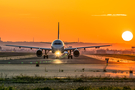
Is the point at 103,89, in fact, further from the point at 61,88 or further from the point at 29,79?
the point at 29,79

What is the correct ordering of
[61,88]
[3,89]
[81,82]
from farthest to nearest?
[81,82] → [61,88] → [3,89]

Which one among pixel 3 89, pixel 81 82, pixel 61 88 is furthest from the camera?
pixel 81 82

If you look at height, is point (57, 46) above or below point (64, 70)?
above

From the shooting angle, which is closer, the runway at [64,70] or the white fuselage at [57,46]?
the runway at [64,70]

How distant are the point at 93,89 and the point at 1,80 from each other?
9507mm

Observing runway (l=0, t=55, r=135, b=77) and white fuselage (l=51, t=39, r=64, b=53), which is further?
white fuselage (l=51, t=39, r=64, b=53)

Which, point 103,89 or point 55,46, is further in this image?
point 55,46

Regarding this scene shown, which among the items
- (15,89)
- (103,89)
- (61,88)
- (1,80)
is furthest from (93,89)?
(1,80)

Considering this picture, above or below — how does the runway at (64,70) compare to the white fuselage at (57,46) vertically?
below

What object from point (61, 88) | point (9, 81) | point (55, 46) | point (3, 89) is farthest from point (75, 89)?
point (55, 46)

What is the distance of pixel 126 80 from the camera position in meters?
20.9

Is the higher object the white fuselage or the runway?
the white fuselage

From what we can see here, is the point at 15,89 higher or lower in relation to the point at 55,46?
lower

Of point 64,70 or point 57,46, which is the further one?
point 57,46
